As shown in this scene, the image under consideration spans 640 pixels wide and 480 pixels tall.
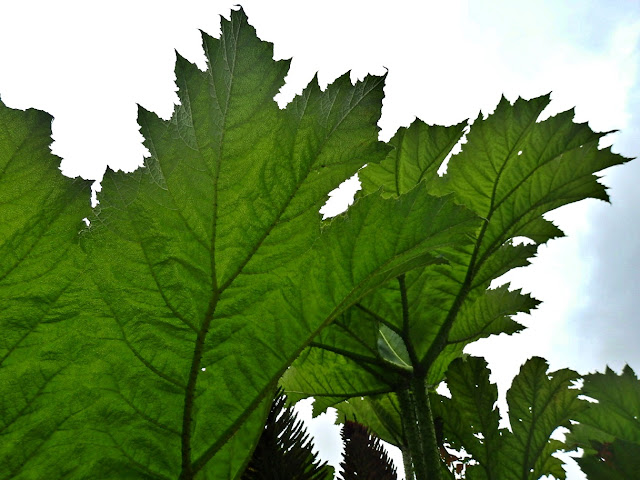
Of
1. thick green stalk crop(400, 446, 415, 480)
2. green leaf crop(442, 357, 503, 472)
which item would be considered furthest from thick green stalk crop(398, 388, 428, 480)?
thick green stalk crop(400, 446, 415, 480)

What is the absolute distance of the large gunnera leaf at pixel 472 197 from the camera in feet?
5.09

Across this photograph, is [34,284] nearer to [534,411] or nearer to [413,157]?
[413,157]

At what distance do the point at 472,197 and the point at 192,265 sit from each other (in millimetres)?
974

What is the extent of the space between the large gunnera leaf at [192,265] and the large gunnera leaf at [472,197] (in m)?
0.61

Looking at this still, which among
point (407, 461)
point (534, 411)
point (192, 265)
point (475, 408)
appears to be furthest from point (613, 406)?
point (192, 265)

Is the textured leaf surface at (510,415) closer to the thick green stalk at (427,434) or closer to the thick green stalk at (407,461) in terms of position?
the thick green stalk at (407,461)

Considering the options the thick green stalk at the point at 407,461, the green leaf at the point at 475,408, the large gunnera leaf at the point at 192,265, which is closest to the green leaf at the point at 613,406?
the green leaf at the point at 475,408

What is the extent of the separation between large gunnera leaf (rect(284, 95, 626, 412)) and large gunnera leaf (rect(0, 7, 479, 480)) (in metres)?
0.61

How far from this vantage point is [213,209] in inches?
35.2

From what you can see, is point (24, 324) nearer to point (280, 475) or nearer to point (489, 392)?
point (280, 475)

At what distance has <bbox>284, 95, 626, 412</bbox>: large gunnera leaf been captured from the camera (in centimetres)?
155

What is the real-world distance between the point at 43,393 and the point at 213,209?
15.7 inches

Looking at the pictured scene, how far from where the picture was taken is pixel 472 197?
1.58 metres

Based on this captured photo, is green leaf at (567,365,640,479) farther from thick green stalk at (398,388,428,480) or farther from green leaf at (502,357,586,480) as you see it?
thick green stalk at (398,388,428,480)
